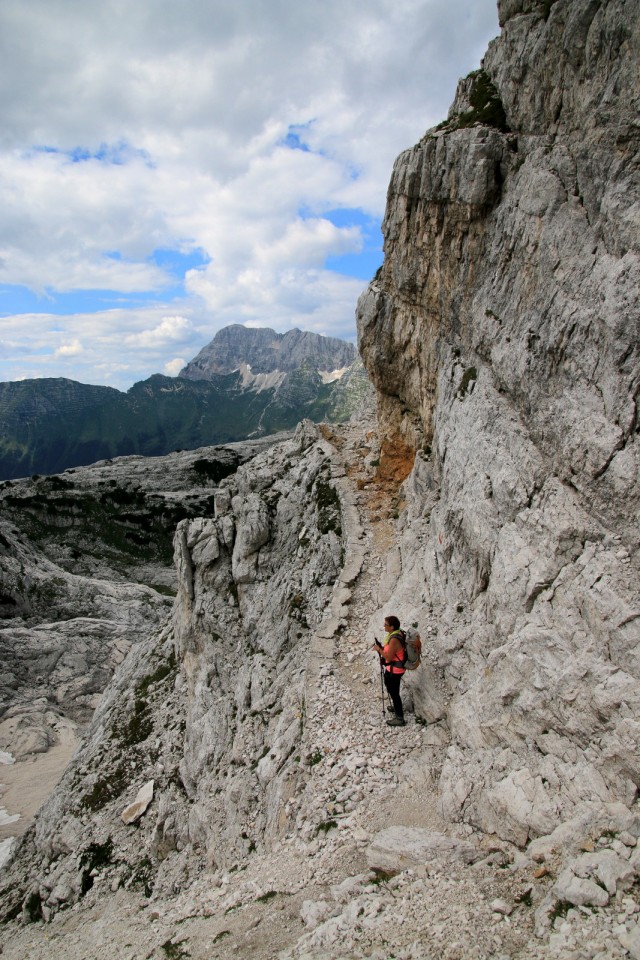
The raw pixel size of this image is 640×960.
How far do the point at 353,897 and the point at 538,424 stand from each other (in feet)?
41.8

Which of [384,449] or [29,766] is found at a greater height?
[384,449]

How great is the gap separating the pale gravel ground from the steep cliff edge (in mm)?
1556

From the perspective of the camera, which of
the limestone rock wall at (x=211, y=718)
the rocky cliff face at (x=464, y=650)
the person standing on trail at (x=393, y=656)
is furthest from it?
the limestone rock wall at (x=211, y=718)

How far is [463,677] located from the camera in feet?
47.5

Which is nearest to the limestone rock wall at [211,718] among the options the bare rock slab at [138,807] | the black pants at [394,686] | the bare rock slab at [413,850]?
the bare rock slab at [138,807]

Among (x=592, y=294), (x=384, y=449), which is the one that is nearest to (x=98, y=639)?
A: (x=384, y=449)

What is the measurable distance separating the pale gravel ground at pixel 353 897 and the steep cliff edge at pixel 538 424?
5.11 ft

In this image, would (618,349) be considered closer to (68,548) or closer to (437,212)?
(437,212)

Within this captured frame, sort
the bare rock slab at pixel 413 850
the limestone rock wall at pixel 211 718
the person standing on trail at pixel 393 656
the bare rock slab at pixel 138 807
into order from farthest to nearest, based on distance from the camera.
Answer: the bare rock slab at pixel 138 807 < the limestone rock wall at pixel 211 718 < the person standing on trail at pixel 393 656 < the bare rock slab at pixel 413 850

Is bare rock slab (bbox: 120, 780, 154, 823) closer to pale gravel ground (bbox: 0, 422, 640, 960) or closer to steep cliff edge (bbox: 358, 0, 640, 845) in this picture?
pale gravel ground (bbox: 0, 422, 640, 960)

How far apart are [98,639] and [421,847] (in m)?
58.4

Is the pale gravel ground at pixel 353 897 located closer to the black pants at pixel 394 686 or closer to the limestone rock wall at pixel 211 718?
the black pants at pixel 394 686

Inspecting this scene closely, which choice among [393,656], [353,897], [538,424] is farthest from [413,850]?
[538,424]

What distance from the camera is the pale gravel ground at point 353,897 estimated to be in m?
7.79
